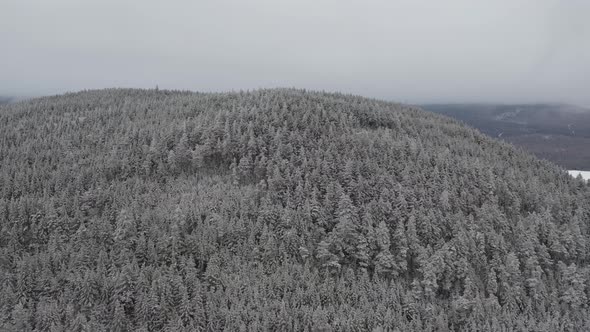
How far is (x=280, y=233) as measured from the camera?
9806 centimetres

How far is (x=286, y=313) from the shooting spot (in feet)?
255

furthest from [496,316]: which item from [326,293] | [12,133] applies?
[12,133]

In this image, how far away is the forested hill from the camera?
8069 cm

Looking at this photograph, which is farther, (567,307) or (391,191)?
(391,191)

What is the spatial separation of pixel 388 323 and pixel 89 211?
76128mm

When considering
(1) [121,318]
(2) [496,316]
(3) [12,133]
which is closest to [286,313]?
(1) [121,318]

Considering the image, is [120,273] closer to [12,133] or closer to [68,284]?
[68,284]

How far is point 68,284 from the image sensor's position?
270ft

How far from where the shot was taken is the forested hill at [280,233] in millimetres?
80688

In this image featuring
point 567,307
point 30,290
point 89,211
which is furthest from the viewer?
point 89,211

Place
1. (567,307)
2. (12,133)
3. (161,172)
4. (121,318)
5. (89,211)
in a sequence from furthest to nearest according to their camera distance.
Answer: (12,133) → (161,172) → (89,211) → (567,307) → (121,318)

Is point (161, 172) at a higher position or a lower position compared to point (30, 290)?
higher

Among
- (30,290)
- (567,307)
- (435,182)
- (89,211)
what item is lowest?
(567,307)

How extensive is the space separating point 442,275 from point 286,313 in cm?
3835
